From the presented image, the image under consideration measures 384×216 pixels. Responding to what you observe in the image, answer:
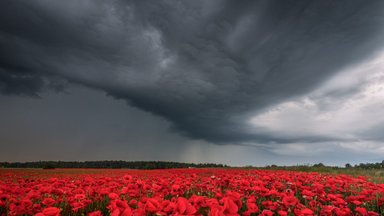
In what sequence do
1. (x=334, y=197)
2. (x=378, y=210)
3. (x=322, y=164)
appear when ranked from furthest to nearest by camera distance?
(x=322, y=164), (x=378, y=210), (x=334, y=197)

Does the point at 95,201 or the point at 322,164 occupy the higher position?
the point at 322,164

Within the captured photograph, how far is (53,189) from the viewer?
263 inches

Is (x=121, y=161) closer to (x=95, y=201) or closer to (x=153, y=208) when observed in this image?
(x=95, y=201)

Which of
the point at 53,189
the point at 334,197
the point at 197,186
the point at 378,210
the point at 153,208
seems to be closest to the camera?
the point at 153,208

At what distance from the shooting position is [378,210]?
7.89 meters

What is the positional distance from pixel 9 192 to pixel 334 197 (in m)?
6.88

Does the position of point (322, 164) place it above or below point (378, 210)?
above

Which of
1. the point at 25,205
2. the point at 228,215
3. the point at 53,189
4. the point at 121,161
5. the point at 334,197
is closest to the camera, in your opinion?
the point at 228,215

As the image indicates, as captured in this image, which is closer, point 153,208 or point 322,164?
point 153,208

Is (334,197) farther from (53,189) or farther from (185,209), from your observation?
(53,189)

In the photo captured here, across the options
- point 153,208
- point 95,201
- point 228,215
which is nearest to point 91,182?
point 95,201

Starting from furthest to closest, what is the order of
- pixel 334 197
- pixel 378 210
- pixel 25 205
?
1. pixel 378 210
2. pixel 334 197
3. pixel 25 205

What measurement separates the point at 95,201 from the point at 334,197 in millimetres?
5272

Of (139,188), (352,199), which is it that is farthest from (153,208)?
(352,199)
